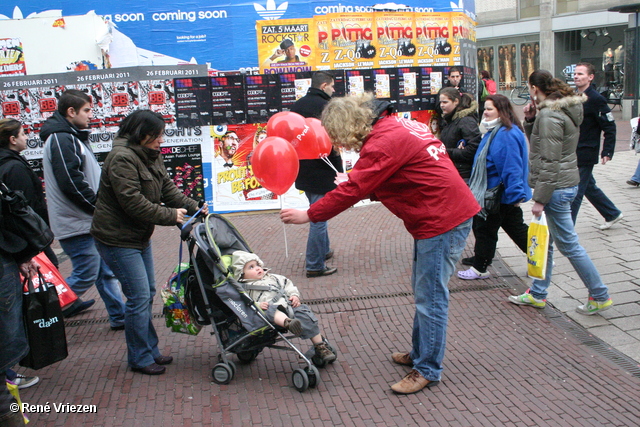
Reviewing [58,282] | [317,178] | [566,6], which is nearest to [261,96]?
[317,178]

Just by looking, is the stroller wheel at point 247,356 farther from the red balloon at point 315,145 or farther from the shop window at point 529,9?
the shop window at point 529,9

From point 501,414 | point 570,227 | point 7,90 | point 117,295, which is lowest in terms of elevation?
point 501,414

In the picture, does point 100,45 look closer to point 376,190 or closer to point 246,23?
point 246,23

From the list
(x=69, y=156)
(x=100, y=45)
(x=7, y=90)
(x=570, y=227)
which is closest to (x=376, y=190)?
(x=570, y=227)

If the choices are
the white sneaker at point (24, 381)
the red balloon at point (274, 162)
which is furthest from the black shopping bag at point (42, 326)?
the red balloon at point (274, 162)

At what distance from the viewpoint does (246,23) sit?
10.7 metres

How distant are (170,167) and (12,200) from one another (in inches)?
231

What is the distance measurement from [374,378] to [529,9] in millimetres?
29804

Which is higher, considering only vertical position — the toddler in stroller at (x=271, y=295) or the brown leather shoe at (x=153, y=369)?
the toddler in stroller at (x=271, y=295)

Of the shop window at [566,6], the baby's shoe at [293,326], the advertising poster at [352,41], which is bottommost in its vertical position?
the baby's shoe at [293,326]

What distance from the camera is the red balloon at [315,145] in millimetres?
5637

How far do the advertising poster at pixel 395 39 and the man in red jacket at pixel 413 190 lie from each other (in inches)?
267

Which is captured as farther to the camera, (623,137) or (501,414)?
(623,137)

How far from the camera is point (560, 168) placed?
4.88 m
